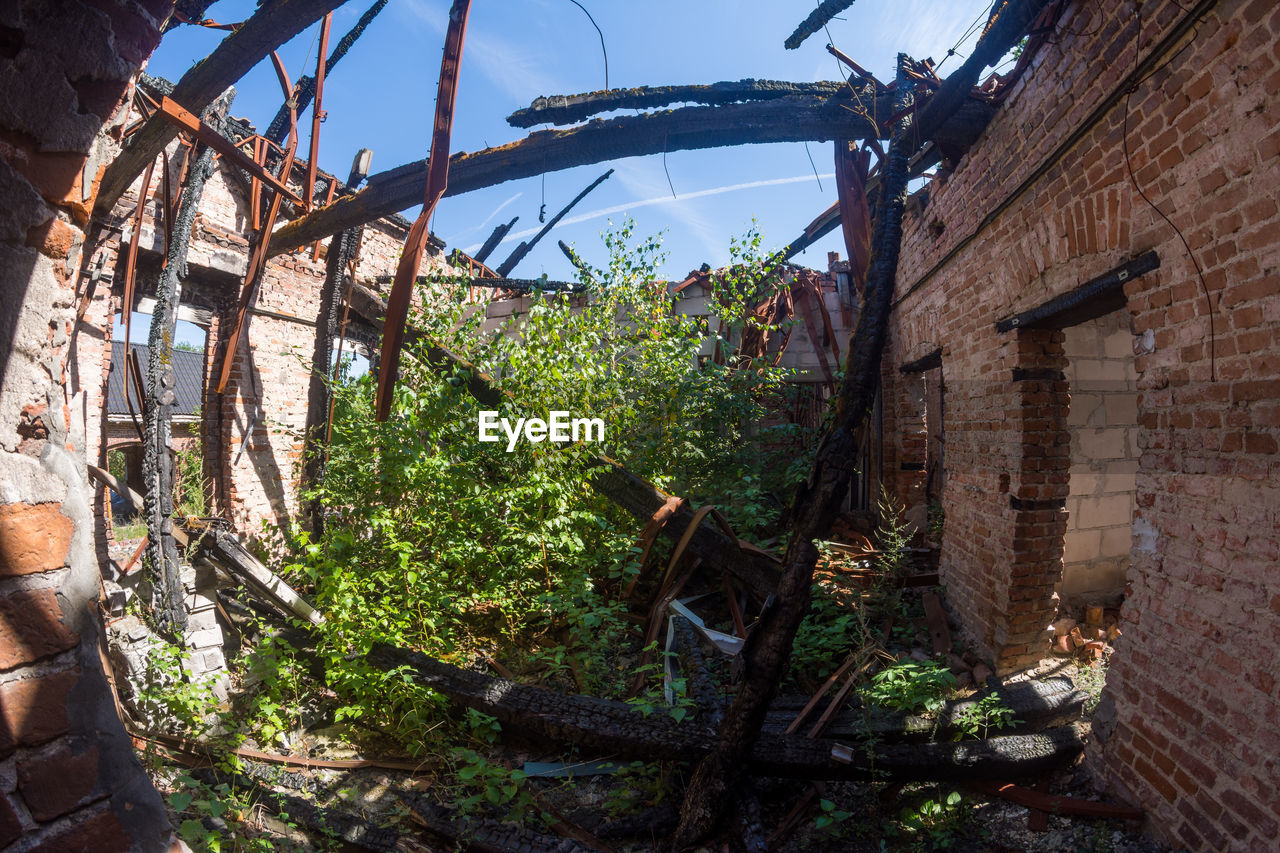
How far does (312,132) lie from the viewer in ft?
20.0

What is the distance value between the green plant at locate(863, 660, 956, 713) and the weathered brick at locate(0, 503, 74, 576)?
3.64m

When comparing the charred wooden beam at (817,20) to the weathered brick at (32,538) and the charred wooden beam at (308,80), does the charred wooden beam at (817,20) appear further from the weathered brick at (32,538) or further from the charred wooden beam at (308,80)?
the charred wooden beam at (308,80)

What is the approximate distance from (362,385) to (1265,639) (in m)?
6.23

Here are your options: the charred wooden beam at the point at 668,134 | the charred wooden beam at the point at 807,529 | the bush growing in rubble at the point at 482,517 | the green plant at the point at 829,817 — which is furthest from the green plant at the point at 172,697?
the charred wooden beam at the point at 668,134

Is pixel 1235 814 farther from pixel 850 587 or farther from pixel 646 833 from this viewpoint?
pixel 850 587

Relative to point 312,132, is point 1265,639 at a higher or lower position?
lower

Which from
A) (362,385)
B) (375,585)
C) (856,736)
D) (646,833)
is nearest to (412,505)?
(375,585)

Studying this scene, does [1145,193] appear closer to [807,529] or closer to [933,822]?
[807,529]

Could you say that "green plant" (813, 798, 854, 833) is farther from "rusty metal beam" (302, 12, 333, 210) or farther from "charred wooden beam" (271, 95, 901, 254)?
"rusty metal beam" (302, 12, 333, 210)

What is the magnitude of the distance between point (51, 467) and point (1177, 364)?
360 cm

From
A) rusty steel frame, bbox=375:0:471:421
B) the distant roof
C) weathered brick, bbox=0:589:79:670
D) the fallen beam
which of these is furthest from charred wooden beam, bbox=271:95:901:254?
the distant roof

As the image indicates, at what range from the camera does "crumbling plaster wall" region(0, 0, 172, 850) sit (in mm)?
1126

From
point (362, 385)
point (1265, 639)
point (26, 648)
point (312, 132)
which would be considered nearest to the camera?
point (26, 648)

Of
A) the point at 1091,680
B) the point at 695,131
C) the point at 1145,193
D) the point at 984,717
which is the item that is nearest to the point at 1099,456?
the point at 1091,680
